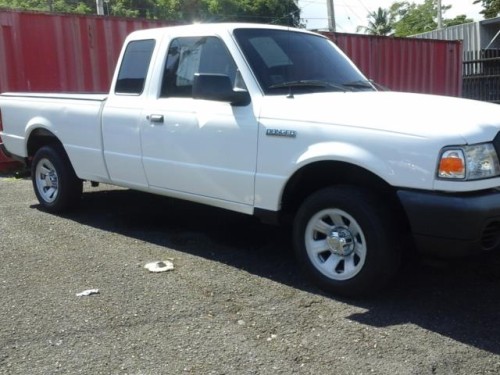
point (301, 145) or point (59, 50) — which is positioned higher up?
point (59, 50)

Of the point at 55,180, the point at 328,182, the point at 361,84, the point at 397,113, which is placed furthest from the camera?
the point at 55,180

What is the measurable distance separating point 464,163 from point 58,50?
826cm

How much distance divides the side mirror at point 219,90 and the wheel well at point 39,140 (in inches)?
107

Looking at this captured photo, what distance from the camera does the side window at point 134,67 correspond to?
5.57m


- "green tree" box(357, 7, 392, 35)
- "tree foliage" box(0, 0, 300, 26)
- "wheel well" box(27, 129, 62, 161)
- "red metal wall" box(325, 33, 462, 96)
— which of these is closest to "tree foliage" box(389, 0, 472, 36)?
"green tree" box(357, 7, 392, 35)

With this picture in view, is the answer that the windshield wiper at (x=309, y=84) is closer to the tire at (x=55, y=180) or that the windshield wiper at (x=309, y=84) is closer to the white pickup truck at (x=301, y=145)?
the white pickup truck at (x=301, y=145)

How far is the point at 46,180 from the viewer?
6.79 metres

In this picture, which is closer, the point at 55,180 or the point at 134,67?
the point at 134,67

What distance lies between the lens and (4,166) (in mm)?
9773

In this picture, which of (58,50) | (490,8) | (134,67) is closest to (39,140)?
(134,67)

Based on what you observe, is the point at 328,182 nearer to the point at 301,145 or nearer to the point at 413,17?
the point at 301,145

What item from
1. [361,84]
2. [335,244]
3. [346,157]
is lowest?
[335,244]

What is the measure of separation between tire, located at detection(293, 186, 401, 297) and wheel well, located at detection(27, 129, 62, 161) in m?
3.53

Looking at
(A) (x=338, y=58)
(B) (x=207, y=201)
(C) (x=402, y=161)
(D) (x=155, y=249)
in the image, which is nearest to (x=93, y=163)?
(D) (x=155, y=249)
